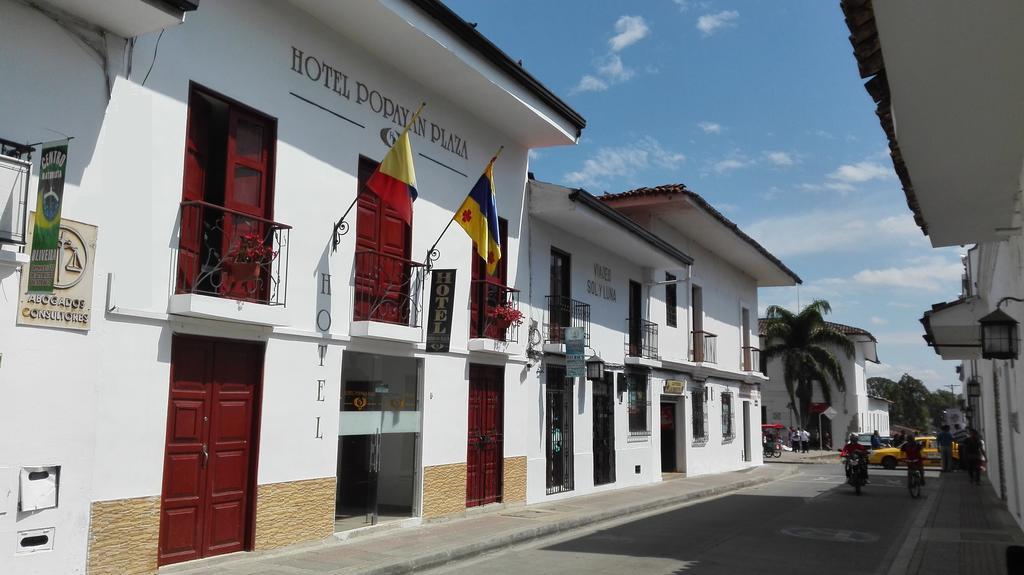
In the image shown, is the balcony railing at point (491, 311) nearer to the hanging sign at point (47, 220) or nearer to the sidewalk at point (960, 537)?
the sidewalk at point (960, 537)

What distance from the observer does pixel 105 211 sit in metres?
7.80

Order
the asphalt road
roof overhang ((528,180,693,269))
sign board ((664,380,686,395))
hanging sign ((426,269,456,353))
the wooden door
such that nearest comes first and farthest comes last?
the asphalt road
hanging sign ((426,269,456,353))
roof overhang ((528,180,693,269))
the wooden door
sign board ((664,380,686,395))

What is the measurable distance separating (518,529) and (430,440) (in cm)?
191

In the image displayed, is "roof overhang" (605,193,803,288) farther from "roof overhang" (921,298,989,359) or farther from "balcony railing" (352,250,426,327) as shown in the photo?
"balcony railing" (352,250,426,327)

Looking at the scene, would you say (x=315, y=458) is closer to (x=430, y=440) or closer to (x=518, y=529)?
(x=430, y=440)

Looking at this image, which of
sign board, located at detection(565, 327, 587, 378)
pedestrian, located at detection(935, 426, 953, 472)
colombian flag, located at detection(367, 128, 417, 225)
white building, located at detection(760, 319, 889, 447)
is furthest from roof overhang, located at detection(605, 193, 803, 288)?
white building, located at detection(760, 319, 889, 447)

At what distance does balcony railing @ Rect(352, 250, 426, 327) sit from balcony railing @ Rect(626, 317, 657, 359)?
8811 mm

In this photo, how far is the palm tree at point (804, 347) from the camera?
137 feet

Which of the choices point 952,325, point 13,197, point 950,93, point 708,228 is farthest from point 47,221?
point 708,228

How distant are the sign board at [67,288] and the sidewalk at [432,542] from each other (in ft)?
9.27

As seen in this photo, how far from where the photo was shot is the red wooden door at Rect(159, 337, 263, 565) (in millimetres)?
8438

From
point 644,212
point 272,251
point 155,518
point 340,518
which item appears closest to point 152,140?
point 272,251

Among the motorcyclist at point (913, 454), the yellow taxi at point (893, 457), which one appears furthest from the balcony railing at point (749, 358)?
the motorcyclist at point (913, 454)

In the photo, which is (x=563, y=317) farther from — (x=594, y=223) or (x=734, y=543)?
(x=734, y=543)
